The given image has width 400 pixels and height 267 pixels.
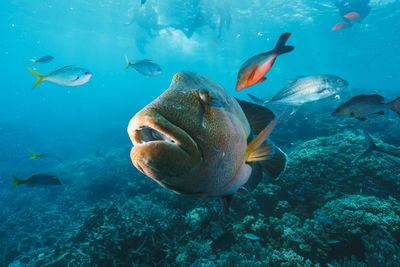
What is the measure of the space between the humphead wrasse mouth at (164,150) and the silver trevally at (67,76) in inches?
188

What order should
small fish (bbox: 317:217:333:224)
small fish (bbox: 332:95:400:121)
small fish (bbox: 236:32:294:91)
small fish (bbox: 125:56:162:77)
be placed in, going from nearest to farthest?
1. small fish (bbox: 236:32:294:91)
2. small fish (bbox: 332:95:400:121)
3. small fish (bbox: 317:217:333:224)
4. small fish (bbox: 125:56:162:77)

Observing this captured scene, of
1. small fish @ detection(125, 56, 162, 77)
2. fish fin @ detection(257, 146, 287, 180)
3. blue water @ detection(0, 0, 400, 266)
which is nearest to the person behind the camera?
A: fish fin @ detection(257, 146, 287, 180)

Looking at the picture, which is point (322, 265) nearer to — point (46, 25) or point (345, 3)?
point (345, 3)

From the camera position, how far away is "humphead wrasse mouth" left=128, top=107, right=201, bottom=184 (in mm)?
545

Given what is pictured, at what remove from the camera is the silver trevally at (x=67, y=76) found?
409cm

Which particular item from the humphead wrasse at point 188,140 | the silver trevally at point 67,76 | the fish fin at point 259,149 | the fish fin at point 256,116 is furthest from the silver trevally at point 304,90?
the silver trevally at point 67,76

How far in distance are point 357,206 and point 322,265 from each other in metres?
1.35

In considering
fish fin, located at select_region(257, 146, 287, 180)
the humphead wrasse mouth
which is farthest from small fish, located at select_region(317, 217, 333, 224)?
the humphead wrasse mouth

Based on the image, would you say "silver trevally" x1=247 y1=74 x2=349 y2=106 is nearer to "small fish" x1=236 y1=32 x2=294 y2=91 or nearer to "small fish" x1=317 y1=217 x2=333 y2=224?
"small fish" x1=236 y1=32 x2=294 y2=91

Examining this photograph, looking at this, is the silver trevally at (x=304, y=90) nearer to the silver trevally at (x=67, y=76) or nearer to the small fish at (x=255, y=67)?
the small fish at (x=255, y=67)

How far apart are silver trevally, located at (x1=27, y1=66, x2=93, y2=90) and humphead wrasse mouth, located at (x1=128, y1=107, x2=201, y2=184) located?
15.7 feet

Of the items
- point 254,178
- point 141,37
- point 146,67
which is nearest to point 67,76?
point 146,67

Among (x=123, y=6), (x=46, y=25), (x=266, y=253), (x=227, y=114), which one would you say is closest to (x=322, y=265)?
(x=266, y=253)

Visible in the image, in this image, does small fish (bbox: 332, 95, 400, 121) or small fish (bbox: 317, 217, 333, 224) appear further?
small fish (bbox: 317, 217, 333, 224)
